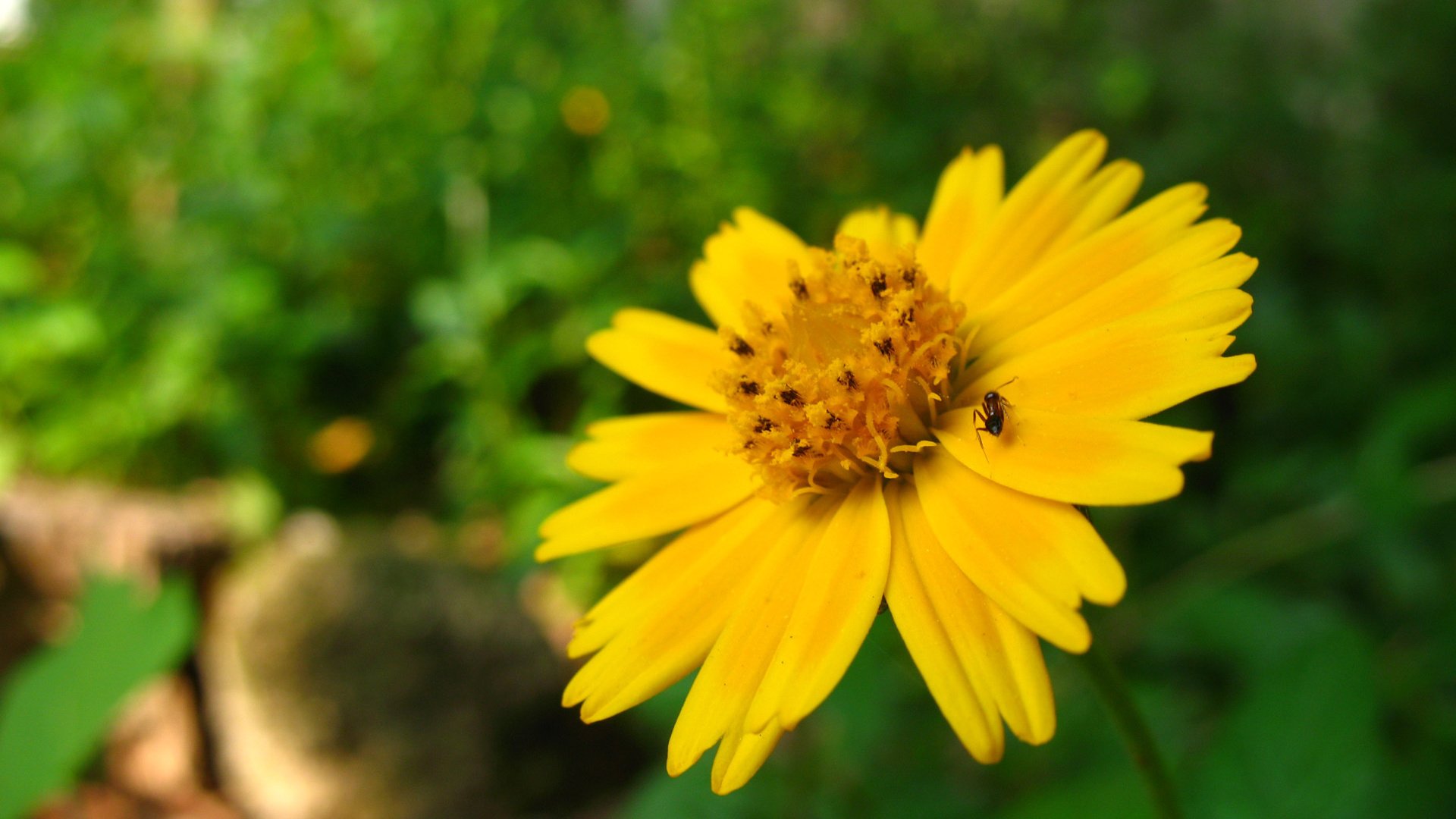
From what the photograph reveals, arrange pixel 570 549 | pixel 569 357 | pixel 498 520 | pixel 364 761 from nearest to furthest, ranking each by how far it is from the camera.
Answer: pixel 570 549 → pixel 364 761 → pixel 569 357 → pixel 498 520

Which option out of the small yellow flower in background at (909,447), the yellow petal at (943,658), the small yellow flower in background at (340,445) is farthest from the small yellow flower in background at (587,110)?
the yellow petal at (943,658)

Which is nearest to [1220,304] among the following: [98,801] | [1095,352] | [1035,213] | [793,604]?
[1095,352]

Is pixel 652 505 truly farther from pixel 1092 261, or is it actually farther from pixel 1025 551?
pixel 1092 261

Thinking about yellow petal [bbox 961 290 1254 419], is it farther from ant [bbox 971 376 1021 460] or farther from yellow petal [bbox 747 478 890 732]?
yellow petal [bbox 747 478 890 732]

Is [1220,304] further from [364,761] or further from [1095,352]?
[364,761]

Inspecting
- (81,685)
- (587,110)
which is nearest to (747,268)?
(81,685)

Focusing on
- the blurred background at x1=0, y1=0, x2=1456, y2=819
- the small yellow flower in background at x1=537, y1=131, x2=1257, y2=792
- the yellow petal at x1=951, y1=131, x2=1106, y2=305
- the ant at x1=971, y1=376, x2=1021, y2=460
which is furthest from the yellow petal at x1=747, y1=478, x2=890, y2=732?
the blurred background at x1=0, y1=0, x2=1456, y2=819
